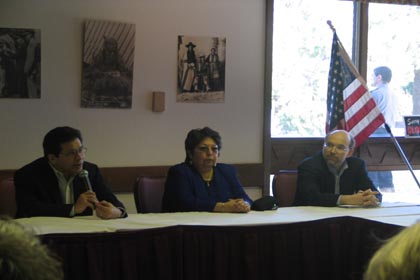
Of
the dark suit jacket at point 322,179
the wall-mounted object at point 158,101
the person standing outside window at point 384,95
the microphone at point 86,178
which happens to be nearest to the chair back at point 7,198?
the microphone at point 86,178

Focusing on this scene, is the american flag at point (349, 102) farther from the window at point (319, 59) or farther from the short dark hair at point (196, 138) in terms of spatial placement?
the short dark hair at point (196, 138)

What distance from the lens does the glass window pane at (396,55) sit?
16.4 ft

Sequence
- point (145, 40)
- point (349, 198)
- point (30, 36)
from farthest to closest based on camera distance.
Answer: point (145, 40)
point (30, 36)
point (349, 198)

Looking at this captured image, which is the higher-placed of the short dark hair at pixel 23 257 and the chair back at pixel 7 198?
the short dark hair at pixel 23 257

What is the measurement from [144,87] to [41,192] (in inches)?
62.2

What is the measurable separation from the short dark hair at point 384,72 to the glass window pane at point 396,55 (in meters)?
0.03

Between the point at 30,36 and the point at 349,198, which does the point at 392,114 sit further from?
the point at 30,36

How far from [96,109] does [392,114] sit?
102 inches

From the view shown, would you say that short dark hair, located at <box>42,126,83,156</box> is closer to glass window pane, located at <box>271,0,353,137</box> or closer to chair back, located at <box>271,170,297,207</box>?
chair back, located at <box>271,170,297,207</box>

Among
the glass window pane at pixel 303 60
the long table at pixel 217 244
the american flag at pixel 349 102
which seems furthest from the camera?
the glass window pane at pixel 303 60

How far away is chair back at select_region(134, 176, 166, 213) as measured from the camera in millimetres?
3385

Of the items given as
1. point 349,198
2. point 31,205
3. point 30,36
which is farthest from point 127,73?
point 349,198

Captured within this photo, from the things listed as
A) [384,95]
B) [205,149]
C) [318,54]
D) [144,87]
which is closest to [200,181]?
[205,149]

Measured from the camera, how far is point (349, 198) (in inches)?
127
